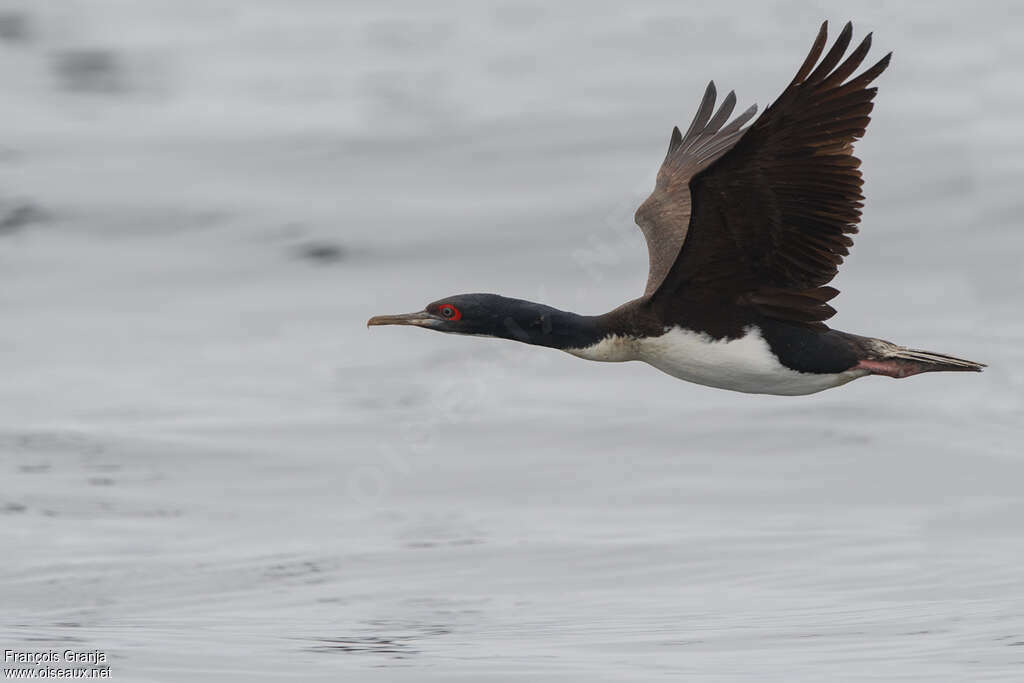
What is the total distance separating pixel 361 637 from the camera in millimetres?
22250

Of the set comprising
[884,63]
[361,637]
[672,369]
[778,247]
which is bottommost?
[361,637]

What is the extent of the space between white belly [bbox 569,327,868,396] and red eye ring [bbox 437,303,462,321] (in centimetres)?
86

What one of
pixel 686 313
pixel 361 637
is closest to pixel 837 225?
pixel 686 313

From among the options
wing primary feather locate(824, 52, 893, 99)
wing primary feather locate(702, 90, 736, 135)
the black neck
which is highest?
wing primary feather locate(702, 90, 736, 135)

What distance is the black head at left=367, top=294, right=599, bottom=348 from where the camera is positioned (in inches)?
511

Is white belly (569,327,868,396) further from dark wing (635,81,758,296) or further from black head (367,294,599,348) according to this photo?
dark wing (635,81,758,296)

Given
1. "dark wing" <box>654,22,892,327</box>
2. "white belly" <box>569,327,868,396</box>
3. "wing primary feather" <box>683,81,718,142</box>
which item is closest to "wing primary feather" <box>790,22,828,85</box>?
"dark wing" <box>654,22,892,327</box>

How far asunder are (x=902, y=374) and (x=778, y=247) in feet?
4.53

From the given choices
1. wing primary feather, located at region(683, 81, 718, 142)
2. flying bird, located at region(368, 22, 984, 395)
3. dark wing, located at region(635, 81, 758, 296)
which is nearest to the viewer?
flying bird, located at region(368, 22, 984, 395)

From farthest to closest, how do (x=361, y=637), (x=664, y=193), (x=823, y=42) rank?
(x=361, y=637)
(x=664, y=193)
(x=823, y=42)

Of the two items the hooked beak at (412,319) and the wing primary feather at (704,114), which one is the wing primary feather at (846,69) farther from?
the wing primary feather at (704,114)

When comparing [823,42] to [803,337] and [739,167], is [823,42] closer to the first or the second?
[739,167]

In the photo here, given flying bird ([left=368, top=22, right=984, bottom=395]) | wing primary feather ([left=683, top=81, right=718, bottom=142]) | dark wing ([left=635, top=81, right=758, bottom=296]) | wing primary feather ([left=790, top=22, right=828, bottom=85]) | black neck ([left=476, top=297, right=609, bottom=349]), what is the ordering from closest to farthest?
wing primary feather ([left=790, top=22, right=828, bottom=85]) → flying bird ([left=368, top=22, right=984, bottom=395]) → black neck ([left=476, top=297, right=609, bottom=349]) → dark wing ([left=635, top=81, right=758, bottom=296]) → wing primary feather ([left=683, top=81, right=718, bottom=142])

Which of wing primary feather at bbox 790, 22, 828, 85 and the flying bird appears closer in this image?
wing primary feather at bbox 790, 22, 828, 85
